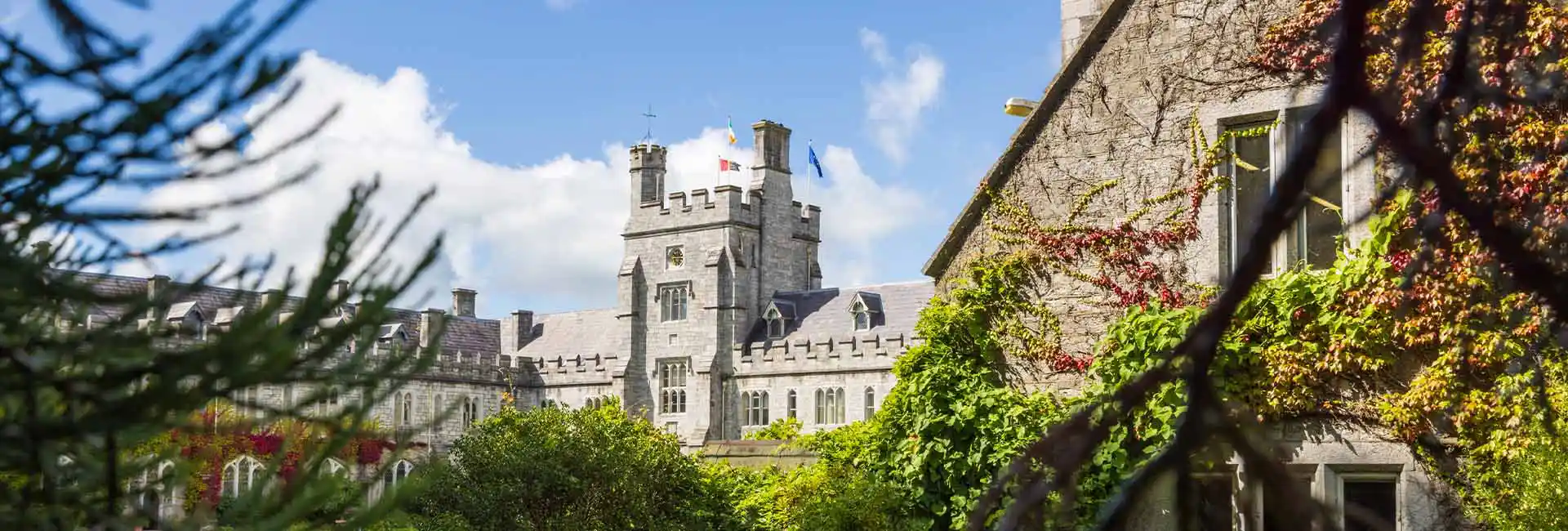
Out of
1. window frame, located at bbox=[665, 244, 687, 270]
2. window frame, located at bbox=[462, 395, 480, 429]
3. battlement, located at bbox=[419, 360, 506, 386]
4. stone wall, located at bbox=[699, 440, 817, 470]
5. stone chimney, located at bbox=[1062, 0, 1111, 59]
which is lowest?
window frame, located at bbox=[462, 395, 480, 429]

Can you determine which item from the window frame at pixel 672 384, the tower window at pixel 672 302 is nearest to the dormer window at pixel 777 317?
the tower window at pixel 672 302

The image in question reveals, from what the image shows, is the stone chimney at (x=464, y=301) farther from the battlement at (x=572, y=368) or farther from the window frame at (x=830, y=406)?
the window frame at (x=830, y=406)

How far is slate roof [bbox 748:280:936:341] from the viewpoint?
4084 cm

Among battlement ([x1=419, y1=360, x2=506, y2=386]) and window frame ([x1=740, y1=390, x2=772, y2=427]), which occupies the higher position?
battlement ([x1=419, y1=360, x2=506, y2=386])

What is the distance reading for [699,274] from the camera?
45500 millimetres

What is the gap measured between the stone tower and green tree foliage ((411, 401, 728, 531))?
31350 mm

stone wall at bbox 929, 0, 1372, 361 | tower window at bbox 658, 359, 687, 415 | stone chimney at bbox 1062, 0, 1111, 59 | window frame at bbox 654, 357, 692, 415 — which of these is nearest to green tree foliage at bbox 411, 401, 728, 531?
stone wall at bbox 929, 0, 1372, 361

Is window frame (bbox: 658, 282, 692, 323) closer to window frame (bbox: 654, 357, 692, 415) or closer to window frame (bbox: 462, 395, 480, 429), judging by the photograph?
window frame (bbox: 654, 357, 692, 415)

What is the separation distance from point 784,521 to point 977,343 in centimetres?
280

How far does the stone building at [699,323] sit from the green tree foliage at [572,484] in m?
28.6

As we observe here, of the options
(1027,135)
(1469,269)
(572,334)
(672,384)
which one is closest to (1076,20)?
(1027,135)

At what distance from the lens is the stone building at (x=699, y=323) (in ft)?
139

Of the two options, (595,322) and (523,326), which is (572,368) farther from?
(523,326)

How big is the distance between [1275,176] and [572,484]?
263 inches
